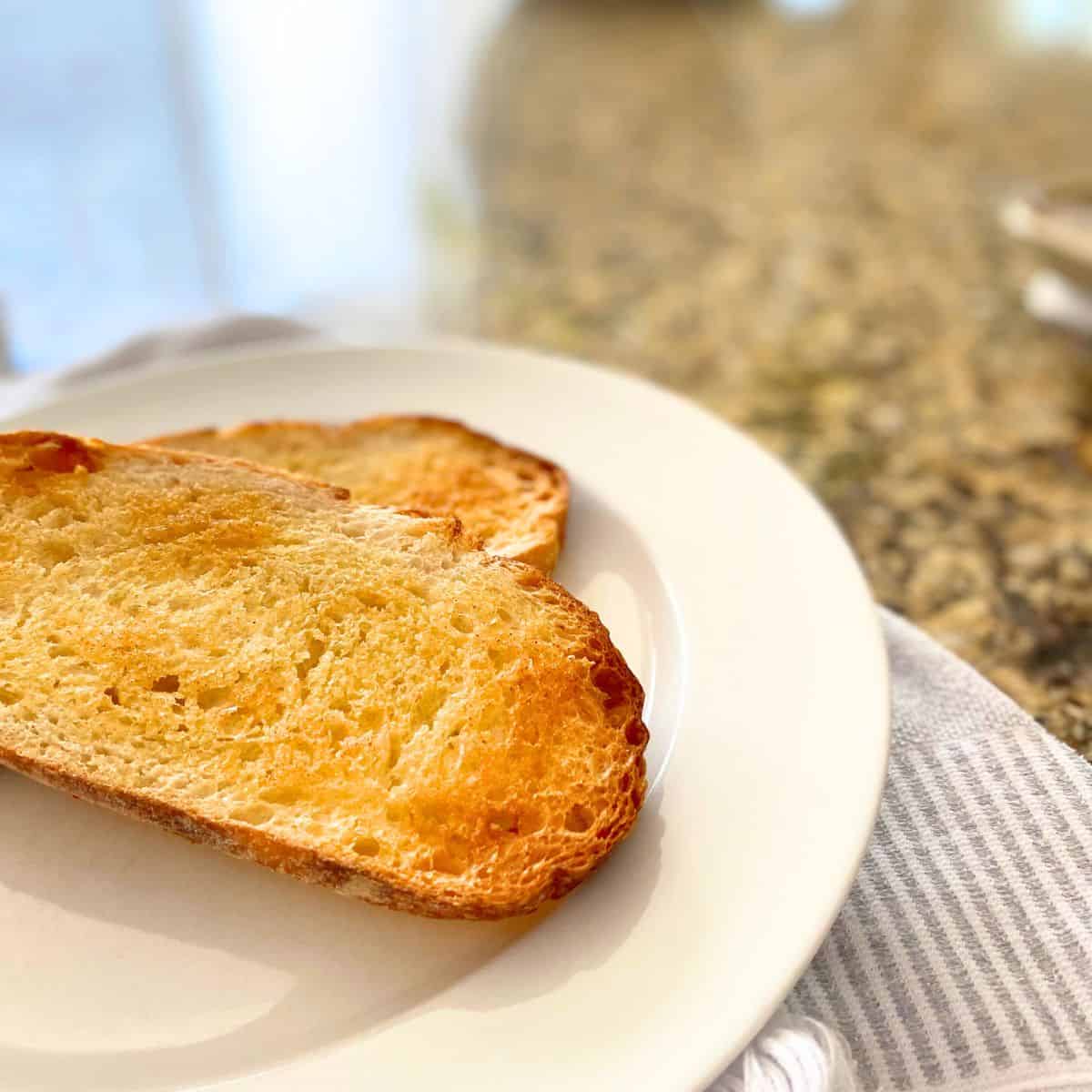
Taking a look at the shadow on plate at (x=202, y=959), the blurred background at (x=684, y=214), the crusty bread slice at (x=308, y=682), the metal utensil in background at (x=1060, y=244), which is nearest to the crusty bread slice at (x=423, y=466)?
the crusty bread slice at (x=308, y=682)

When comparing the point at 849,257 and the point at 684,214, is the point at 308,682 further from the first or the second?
the point at 684,214

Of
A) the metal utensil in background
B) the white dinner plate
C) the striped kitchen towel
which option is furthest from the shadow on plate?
the metal utensil in background

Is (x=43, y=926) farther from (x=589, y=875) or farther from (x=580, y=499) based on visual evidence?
(x=580, y=499)

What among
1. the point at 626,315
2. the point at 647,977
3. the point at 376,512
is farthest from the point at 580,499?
the point at 626,315

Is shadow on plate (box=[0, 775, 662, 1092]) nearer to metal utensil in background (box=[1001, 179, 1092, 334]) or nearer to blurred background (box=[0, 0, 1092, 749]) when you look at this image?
blurred background (box=[0, 0, 1092, 749])

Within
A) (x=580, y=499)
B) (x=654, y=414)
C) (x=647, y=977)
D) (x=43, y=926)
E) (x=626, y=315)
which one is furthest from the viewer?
(x=626, y=315)

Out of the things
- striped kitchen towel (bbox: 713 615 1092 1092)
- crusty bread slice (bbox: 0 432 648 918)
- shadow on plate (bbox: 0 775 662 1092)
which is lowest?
striped kitchen towel (bbox: 713 615 1092 1092)
